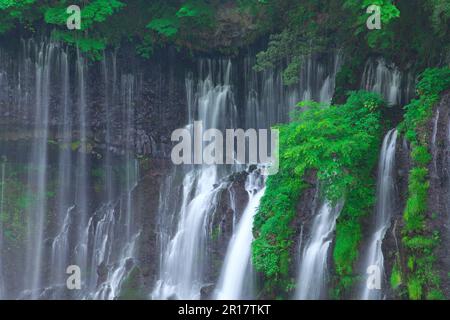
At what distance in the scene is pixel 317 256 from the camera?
41.4 ft

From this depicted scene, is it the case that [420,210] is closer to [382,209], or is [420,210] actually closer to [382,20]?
[382,209]

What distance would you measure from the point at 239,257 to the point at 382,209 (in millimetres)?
3602

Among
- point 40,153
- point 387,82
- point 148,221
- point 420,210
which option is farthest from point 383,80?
point 40,153

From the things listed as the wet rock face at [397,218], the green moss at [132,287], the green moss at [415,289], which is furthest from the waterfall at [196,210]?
the green moss at [415,289]

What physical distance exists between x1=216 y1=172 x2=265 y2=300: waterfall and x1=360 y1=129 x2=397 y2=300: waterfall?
291cm

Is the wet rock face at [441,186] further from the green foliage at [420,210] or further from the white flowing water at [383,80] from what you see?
the white flowing water at [383,80]

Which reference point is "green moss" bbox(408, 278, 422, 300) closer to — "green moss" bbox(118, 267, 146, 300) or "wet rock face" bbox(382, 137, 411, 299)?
"wet rock face" bbox(382, 137, 411, 299)

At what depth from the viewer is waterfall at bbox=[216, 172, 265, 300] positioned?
14.0 meters

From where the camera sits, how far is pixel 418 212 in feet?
38.0

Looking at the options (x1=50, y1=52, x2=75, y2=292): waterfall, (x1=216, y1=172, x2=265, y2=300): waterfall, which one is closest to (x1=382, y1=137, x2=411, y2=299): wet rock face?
(x1=216, y1=172, x2=265, y2=300): waterfall

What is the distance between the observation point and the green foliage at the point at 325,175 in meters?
12.3

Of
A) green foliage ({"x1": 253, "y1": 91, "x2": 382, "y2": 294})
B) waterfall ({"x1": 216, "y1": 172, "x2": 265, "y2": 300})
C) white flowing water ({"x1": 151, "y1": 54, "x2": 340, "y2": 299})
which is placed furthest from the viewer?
white flowing water ({"x1": 151, "y1": 54, "x2": 340, "y2": 299})

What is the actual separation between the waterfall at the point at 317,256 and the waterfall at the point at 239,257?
1.61 metres
